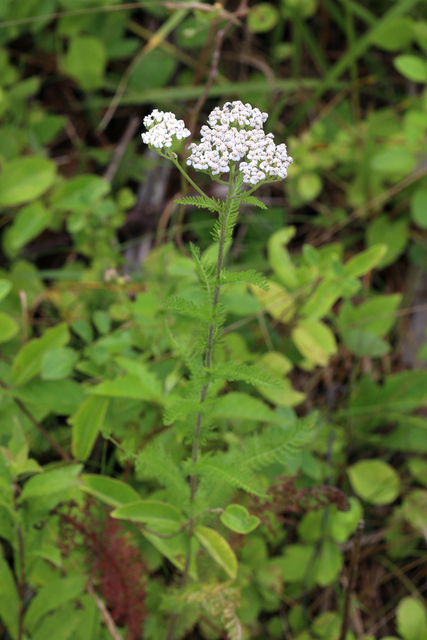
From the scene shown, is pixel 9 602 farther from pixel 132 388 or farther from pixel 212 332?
pixel 212 332

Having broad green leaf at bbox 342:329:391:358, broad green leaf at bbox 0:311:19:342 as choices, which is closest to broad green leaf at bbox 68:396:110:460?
broad green leaf at bbox 0:311:19:342

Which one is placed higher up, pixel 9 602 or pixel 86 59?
pixel 86 59

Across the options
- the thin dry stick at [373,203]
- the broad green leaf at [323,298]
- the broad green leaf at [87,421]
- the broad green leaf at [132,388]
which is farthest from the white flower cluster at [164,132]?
the thin dry stick at [373,203]

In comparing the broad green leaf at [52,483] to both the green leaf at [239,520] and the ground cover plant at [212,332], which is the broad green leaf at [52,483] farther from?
the green leaf at [239,520]

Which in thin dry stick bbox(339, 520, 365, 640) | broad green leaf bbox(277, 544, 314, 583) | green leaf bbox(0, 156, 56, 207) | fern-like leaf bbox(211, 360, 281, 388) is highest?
green leaf bbox(0, 156, 56, 207)

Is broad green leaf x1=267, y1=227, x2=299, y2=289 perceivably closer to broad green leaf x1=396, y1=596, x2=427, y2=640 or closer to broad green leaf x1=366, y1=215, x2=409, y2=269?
broad green leaf x1=366, y1=215, x2=409, y2=269

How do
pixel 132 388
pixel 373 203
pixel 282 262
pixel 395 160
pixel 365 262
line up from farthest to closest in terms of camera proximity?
pixel 373 203 → pixel 395 160 → pixel 282 262 → pixel 365 262 → pixel 132 388

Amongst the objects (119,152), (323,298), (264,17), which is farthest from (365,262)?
(264,17)
